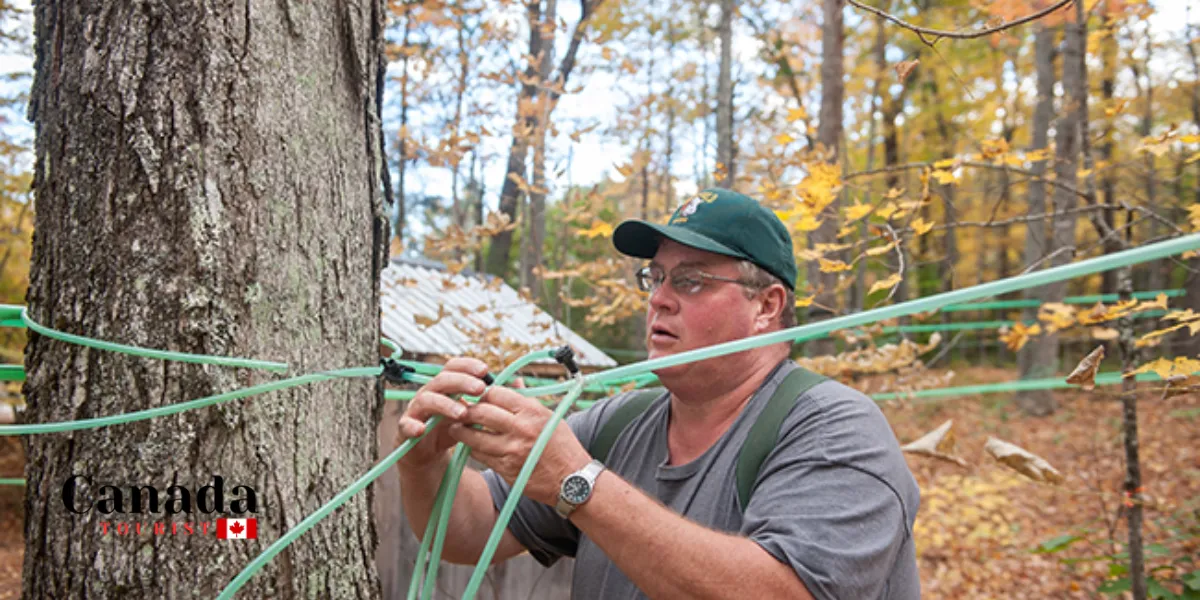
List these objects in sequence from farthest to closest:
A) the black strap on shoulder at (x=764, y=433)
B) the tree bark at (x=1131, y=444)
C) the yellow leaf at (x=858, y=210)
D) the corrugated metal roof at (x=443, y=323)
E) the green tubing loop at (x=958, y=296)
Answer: the corrugated metal roof at (x=443, y=323) < the tree bark at (x=1131, y=444) < the yellow leaf at (x=858, y=210) < the black strap on shoulder at (x=764, y=433) < the green tubing loop at (x=958, y=296)

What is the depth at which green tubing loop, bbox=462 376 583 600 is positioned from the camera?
45.3 inches

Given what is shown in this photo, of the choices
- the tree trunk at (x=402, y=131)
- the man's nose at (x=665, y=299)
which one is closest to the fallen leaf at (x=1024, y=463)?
the man's nose at (x=665, y=299)

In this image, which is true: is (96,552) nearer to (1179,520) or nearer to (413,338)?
Answer: (413,338)

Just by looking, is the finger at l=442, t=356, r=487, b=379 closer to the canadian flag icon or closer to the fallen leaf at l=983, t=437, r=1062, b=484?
the canadian flag icon

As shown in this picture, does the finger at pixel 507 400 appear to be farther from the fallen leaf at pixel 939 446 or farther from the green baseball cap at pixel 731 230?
the fallen leaf at pixel 939 446

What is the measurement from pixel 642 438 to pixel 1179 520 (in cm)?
586

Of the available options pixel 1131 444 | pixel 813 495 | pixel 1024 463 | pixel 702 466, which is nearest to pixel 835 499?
pixel 813 495

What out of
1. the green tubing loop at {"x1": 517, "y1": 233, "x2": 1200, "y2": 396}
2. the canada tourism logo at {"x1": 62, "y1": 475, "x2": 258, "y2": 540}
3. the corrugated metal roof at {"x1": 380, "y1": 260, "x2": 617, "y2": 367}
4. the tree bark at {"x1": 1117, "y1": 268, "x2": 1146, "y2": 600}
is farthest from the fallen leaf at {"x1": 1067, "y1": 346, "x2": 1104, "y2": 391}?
the corrugated metal roof at {"x1": 380, "y1": 260, "x2": 617, "y2": 367}

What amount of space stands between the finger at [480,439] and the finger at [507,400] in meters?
0.05

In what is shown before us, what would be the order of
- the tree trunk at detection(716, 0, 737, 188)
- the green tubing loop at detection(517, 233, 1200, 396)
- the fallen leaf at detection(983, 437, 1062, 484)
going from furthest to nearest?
the tree trunk at detection(716, 0, 737, 188) → the fallen leaf at detection(983, 437, 1062, 484) → the green tubing loop at detection(517, 233, 1200, 396)

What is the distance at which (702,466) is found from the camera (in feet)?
5.92

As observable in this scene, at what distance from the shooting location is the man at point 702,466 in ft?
4.47

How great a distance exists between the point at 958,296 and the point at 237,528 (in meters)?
1.23

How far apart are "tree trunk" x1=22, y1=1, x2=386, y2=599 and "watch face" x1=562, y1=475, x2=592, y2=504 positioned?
455mm
